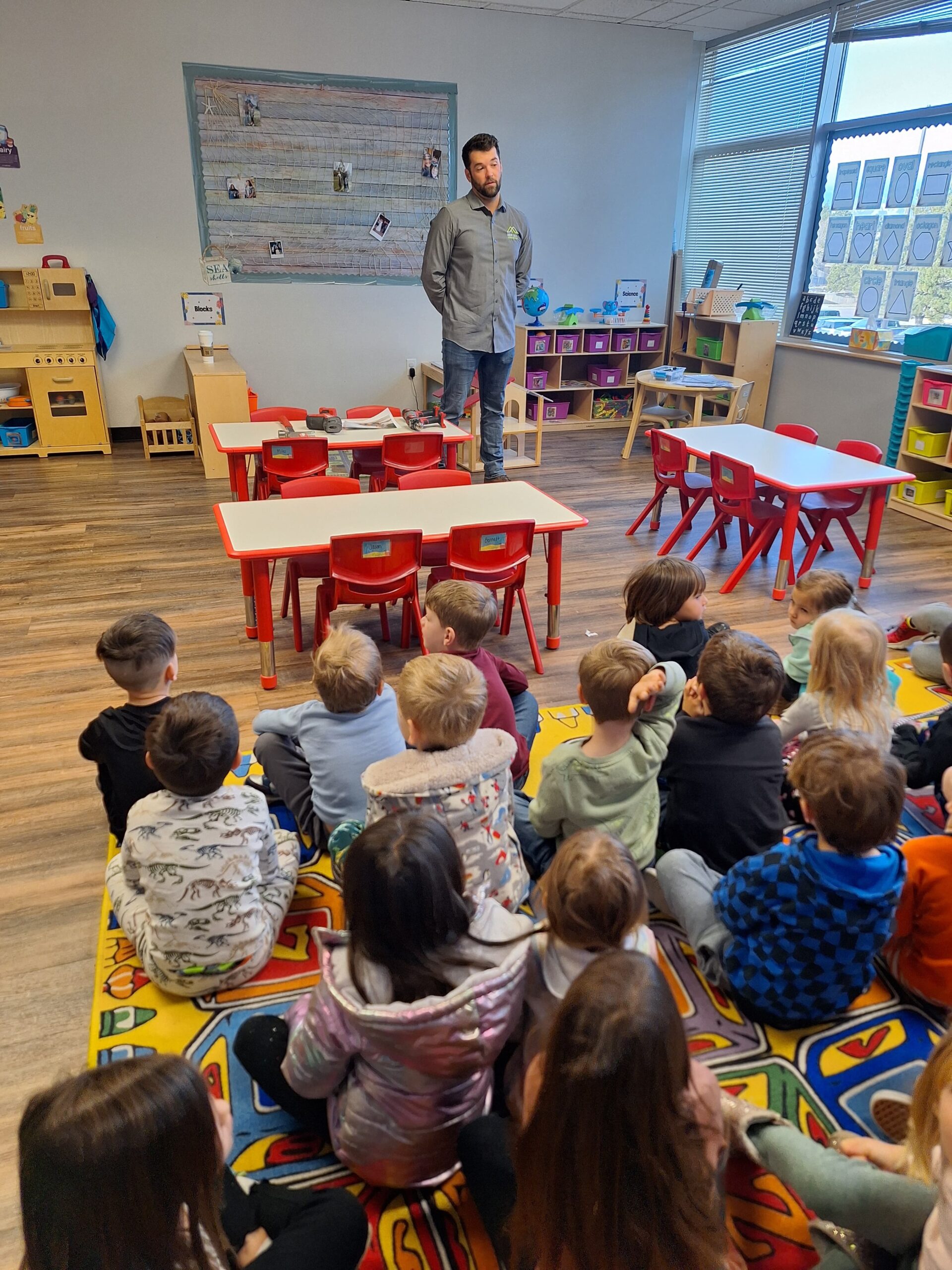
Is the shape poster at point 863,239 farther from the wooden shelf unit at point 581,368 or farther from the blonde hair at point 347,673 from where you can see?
the blonde hair at point 347,673

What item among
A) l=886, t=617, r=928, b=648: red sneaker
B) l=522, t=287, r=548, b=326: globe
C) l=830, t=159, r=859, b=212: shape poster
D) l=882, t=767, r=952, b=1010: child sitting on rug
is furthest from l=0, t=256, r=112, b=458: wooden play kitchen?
l=882, t=767, r=952, b=1010: child sitting on rug

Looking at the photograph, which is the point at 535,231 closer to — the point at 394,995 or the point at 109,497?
the point at 109,497

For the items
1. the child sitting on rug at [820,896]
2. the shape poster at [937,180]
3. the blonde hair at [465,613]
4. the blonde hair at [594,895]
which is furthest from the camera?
the shape poster at [937,180]

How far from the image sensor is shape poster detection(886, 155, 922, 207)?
5730 mm

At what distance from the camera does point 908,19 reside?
5.59 meters

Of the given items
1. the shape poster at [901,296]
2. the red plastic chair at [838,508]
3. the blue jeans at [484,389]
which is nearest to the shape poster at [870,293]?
the shape poster at [901,296]

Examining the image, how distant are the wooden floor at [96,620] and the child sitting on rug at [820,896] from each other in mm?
1190

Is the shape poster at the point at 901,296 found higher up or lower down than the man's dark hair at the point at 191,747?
higher up

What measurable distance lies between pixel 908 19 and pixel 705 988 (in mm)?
6495

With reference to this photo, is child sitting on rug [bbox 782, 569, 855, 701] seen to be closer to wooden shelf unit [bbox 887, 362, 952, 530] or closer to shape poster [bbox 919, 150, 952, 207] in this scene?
wooden shelf unit [bbox 887, 362, 952, 530]

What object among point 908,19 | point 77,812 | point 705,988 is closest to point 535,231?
point 908,19

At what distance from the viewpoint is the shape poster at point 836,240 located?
21.0 ft

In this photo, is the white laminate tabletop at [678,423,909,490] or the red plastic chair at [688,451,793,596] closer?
the white laminate tabletop at [678,423,909,490]

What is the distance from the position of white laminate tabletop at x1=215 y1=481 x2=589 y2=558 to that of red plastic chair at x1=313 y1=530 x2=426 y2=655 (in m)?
0.07
